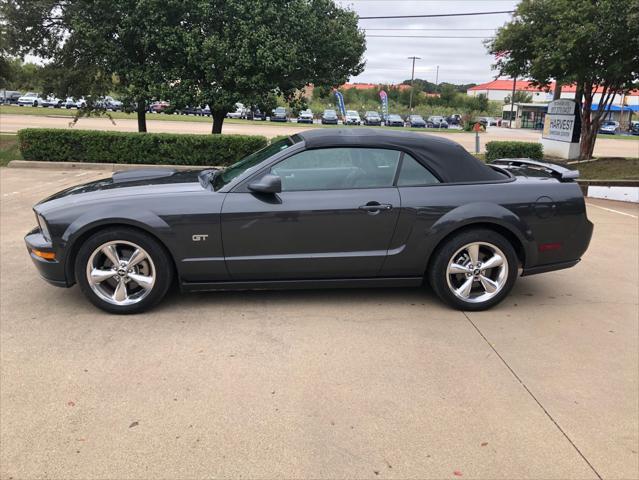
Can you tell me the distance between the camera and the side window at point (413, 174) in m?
4.43

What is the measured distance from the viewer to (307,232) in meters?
4.24

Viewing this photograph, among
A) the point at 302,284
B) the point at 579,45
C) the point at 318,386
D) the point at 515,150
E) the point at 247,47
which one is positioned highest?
the point at 579,45

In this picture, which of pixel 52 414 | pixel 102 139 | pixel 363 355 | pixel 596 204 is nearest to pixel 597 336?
pixel 363 355

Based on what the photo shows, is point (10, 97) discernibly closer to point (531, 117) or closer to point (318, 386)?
point (531, 117)

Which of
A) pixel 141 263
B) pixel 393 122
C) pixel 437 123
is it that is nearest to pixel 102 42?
pixel 141 263

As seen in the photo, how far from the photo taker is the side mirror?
4.08 meters

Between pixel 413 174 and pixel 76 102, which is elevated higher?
pixel 76 102

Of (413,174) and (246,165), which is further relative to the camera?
(246,165)

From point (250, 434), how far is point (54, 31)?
49.6 ft

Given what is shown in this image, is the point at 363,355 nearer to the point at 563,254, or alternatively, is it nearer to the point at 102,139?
the point at 563,254

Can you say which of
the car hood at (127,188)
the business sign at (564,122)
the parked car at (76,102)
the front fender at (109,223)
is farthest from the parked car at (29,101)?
the front fender at (109,223)

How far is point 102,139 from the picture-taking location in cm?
1234

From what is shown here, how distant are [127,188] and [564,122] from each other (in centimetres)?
1528

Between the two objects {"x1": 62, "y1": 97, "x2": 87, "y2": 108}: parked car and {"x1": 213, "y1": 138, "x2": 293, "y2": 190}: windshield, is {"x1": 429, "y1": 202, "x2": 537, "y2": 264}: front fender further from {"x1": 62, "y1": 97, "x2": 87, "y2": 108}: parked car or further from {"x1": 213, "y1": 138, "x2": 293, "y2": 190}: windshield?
{"x1": 62, "y1": 97, "x2": 87, "y2": 108}: parked car
